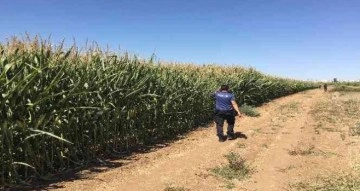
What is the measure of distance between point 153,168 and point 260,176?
240cm

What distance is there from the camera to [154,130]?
14523 millimetres

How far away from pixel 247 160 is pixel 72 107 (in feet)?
15.1

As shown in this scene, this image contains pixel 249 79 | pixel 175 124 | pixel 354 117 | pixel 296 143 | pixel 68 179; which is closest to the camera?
pixel 68 179

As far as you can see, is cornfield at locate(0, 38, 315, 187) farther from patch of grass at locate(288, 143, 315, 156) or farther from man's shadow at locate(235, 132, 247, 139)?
patch of grass at locate(288, 143, 315, 156)

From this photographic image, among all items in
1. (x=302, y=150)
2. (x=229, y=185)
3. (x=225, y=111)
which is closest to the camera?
(x=229, y=185)

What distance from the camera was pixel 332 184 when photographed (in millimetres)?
9156

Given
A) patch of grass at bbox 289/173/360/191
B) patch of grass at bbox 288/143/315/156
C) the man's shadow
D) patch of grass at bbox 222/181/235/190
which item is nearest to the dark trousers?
the man's shadow

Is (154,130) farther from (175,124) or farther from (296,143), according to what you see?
(296,143)

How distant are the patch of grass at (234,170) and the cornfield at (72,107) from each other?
9.36 feet

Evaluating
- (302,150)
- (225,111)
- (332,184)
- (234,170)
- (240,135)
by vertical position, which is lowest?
(332,184)

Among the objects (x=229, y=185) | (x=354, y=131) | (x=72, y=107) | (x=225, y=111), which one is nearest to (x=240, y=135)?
(x=225, y=111)

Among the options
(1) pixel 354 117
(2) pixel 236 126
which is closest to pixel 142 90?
(2) pixel 236 126

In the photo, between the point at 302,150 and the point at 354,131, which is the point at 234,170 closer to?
the point at 302,150

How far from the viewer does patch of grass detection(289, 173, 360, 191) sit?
8828 millimetres
